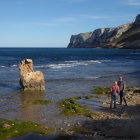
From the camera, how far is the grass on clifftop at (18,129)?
15.6m

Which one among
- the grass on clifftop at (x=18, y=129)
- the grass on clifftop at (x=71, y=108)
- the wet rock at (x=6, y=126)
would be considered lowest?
the grass on clifftop at (x=18, y=129)

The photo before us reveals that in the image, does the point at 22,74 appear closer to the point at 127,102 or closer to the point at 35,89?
the point at 35,89

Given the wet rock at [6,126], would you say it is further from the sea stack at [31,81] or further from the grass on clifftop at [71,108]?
the sea stack at [31,81]

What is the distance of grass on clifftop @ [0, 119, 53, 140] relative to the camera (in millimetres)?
15555

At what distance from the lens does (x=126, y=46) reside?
19850cm

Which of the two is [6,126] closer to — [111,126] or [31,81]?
[111,126]

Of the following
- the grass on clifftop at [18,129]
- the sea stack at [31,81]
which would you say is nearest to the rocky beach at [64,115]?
the grass on clifftop at [18,129]

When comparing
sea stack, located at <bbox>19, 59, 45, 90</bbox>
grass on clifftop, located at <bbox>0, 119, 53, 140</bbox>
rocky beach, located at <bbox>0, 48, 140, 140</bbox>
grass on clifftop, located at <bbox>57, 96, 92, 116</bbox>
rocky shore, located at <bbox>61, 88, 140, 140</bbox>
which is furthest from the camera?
sea stack, located at <bbox>19, 59, 45, 90</bbox>

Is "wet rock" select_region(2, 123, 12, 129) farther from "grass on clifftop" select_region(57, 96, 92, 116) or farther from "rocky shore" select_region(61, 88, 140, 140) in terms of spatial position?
"grass on clifftop" select_region(57, 96, 92, 116)

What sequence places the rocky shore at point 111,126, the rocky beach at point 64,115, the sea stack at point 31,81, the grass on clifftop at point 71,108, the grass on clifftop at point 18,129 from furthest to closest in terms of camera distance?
the sea stack at point 31,81
the grass on clifftop at point 71,108
the grass on clifftop at point 18,129
the rocky beach at point 64,115
the rocky shore at point 111,126

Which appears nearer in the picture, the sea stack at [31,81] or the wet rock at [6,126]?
the wet rock at [6,126]

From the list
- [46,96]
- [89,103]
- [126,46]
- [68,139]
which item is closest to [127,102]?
[89,103]

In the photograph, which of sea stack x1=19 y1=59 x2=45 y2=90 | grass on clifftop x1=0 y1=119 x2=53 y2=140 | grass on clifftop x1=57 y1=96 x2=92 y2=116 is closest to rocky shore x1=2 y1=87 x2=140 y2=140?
grass on clifftop x1=0 y1=119 x2=53 y2=140

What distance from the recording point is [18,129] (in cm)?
1623
